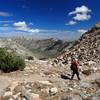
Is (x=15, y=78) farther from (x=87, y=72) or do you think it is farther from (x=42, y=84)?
(x=87, y=72)

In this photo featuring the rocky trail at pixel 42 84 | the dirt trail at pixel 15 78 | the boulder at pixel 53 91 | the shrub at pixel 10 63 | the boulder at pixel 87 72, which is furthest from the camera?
the boulder at pixel 87 72

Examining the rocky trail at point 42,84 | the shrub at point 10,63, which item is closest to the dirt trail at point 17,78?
the rocky trail at point 42,84

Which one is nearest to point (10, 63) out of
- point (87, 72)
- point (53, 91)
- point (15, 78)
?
point (15, 78)

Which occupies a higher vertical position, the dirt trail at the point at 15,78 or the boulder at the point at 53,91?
the dirt trail at the point at 15,78

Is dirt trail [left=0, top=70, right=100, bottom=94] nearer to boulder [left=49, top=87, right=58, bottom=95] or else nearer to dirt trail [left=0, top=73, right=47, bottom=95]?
dirt trail [left=0, top=73, right=47, bottom=95]

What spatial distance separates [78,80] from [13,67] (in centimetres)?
652

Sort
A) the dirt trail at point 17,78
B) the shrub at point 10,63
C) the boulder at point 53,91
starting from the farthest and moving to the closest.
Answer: the shrub at point 10,63 → the dirt trail at point 17,78 → the boulder at point 53,91

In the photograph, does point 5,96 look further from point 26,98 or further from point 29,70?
Result: point 29,70

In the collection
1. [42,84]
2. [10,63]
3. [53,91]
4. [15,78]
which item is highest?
[10,63]

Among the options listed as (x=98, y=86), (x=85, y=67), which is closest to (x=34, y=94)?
(x=98, y=86)

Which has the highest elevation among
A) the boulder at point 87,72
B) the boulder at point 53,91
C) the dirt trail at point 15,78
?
the boulder at point 87,72

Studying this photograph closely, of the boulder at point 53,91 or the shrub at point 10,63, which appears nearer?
the boulder at point 53,91

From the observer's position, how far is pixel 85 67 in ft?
103

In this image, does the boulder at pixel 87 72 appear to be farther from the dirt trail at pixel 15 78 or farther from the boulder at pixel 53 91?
the boulder at pixel 53 91
